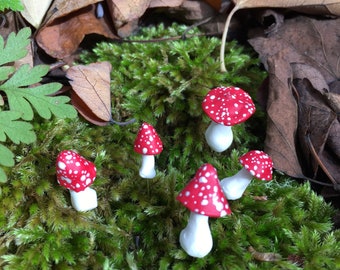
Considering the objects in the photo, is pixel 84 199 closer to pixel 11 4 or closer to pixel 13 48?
pixel 13 48

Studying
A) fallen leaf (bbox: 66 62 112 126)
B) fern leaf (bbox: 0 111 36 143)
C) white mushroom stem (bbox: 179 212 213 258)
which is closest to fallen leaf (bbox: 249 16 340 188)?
white mushroom stem (bbox: 179 212 213 258)

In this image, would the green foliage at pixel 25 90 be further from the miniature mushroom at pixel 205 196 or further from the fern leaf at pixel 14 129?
the miniature mushroom at pixel 205 196

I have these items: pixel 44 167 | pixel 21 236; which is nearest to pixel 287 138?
pixel 44 167

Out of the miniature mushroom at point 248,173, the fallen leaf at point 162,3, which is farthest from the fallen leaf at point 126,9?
the miniature mushroom at point 248,173

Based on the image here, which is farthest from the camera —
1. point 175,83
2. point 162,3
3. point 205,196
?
point 162,3

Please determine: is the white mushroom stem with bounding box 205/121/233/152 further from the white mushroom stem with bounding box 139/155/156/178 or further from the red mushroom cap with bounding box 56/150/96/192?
the red mushroom cap with bounding box 56/150/96/192

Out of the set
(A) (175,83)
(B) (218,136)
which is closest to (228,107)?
(B) (218,136)
